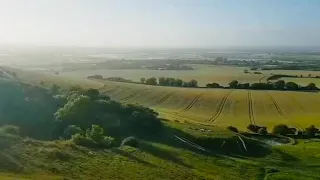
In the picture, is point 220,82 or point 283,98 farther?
point 220,82

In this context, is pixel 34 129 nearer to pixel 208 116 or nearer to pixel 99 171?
pixel 99 171

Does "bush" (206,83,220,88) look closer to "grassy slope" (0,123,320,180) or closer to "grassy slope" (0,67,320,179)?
"grassy slope" (0,67,320,179)

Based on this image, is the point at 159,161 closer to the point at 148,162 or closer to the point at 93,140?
the point at 148,162

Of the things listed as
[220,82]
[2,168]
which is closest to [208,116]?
[220,82]

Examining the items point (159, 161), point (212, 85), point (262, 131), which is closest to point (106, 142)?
point (159, 161)

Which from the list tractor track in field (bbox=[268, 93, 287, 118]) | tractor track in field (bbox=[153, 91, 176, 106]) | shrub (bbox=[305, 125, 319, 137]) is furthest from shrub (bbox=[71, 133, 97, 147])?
tractor track in field (bbox=[153, 91, 176, 106])
